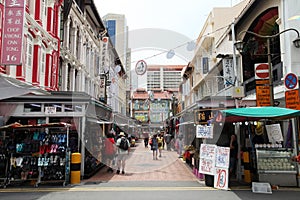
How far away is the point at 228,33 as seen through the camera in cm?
1684

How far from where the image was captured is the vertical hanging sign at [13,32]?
9984 millimetres

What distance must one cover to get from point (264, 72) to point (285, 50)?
47.6 inches

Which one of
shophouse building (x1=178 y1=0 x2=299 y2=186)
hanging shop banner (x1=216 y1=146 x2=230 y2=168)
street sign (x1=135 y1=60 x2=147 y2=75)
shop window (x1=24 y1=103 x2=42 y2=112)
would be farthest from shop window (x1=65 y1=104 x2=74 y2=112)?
hanging shop banner (x1=216 y1=146 x2=230 y2=168)

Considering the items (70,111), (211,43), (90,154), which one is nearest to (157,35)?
(70,111)

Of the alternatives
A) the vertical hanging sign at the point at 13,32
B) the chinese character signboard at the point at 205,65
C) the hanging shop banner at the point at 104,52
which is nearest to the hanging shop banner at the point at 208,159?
the vertical hanging sign at the point at 13,32

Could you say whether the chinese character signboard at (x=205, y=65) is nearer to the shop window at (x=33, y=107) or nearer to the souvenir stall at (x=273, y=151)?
the souvenir stall at (x=273, y=151)

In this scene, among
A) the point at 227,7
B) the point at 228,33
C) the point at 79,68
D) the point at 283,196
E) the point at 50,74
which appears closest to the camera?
the point at 283,196

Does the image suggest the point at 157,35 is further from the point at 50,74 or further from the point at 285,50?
the point at 50,74

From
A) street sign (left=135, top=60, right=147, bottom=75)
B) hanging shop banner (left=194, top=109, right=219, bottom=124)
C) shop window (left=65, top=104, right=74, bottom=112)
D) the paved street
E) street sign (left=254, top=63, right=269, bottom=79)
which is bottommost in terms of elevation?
the paved street

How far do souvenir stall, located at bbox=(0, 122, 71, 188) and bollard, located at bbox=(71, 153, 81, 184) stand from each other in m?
0.20

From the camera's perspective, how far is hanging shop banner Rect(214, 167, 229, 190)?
806 centimetres

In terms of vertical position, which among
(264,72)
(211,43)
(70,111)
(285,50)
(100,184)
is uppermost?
(211,43)

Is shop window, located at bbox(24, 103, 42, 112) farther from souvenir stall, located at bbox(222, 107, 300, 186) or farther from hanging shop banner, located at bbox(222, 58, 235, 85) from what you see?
hanging shop banner, located at bbox(222, 58, 235, 85)

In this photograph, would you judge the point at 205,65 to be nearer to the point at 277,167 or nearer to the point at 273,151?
the point at 273,151
